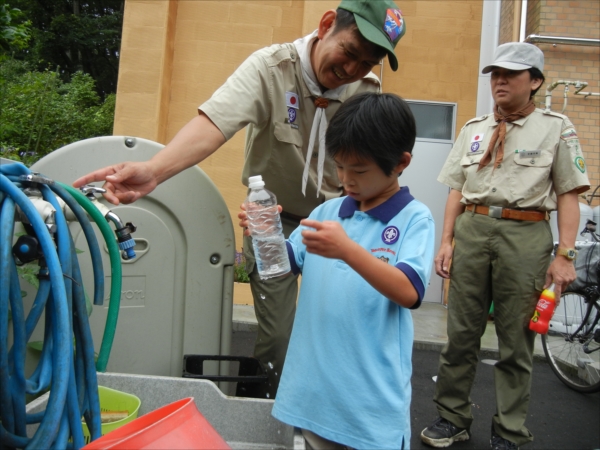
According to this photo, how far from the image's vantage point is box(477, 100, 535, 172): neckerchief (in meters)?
2.95

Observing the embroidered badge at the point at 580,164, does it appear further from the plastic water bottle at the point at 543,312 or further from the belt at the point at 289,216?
the belt at the point at 289,216

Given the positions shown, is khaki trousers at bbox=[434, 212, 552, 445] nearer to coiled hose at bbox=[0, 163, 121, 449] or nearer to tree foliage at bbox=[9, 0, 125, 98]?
coiled hose at bbox=[0, 163, 121, 449]

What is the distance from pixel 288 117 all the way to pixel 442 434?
1.88 m

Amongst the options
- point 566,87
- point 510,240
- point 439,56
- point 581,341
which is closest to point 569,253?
point 510,240

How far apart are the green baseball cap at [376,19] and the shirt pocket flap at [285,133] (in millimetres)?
493

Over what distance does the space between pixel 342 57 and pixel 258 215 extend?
2.57 feet

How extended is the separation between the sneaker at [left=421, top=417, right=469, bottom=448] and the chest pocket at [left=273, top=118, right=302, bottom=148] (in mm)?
1746

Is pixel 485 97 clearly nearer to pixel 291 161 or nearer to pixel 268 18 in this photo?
pixel 268 18

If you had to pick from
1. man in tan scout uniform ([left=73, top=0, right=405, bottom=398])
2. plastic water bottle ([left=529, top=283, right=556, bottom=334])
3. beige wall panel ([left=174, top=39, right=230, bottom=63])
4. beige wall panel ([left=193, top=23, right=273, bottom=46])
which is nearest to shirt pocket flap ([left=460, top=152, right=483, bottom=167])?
plastic water bottle ([left=529, top=283, right=556, bottom=334])

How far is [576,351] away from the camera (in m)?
4.38

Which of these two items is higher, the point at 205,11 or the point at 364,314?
the point at 205,11

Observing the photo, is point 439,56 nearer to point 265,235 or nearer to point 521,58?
point 521,58

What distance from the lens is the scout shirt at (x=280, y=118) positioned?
6.88 ft

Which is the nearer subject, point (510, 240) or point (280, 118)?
point (280, 118)
